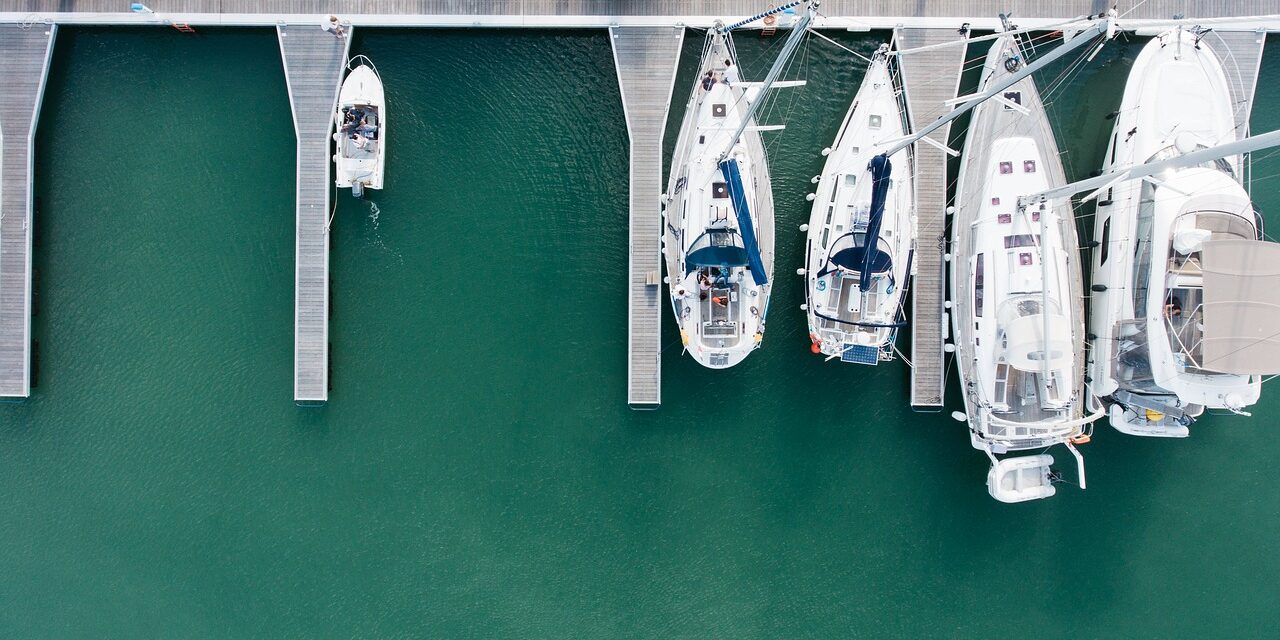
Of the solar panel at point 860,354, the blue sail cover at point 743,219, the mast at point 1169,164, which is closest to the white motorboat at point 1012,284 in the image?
the mast at point 1169,164

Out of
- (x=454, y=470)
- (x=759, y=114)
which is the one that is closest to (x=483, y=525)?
(x=454, y=470)

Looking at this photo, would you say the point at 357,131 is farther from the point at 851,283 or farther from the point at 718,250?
the point at 851,283

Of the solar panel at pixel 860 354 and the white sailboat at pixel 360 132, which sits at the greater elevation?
the white sailboat at pixel 360 132

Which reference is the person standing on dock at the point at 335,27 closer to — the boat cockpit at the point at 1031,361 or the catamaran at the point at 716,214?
the catamaran at the point at 716,214

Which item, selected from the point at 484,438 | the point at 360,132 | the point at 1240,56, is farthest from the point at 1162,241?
the point at 360,132

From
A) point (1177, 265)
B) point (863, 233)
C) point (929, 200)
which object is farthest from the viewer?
point (929, 200)

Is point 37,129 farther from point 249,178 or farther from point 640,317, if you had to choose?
point 640,317

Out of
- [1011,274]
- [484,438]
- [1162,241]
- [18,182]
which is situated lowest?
[484,438]
